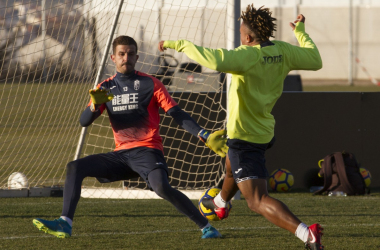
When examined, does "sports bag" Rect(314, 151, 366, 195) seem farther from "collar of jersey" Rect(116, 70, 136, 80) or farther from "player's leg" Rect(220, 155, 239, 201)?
"collar of jersey" Rect(116, 70, 136, 80)

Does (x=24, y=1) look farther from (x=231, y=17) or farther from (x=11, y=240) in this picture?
(x=11, y=240)

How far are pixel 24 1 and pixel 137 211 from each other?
10.5 ft

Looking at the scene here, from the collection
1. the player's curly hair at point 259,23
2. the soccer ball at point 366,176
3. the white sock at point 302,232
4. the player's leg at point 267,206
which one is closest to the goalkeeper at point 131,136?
the player's leg at point 267,206

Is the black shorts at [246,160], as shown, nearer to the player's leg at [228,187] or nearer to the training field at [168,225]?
the player's leg at [228,187]

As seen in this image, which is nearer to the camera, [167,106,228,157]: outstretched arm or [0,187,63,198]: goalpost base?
[167,106,228,157]: outstretched arm

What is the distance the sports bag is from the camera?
26.6 ft

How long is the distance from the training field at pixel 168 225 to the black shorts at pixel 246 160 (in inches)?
24.8

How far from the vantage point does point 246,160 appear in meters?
4.78

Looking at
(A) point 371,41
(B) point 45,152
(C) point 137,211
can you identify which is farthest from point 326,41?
(C) point 137,211

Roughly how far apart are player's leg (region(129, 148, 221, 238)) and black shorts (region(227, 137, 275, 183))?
1.75 ft

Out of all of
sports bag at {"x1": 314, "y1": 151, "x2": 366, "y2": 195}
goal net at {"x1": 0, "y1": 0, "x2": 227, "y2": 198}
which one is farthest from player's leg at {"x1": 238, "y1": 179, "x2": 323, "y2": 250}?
sports bag at {"x1": 314, "y1": 151, "x2": 366, "y2": 195}

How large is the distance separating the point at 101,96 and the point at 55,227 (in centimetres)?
101

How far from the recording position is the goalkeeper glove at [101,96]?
4965mm

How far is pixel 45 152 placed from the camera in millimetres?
10234
